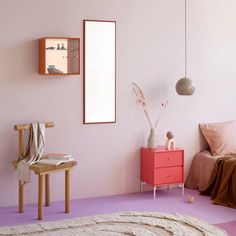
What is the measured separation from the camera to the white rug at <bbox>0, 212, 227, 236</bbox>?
13.8ft

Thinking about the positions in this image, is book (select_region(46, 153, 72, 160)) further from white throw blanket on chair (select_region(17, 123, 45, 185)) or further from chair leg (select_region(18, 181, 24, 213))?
chair leg (select_region(18, 181, 24, 213))

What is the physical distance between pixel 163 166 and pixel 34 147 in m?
1.44

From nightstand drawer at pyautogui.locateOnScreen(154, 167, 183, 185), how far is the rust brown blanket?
327 mm

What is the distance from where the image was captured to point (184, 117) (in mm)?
5957

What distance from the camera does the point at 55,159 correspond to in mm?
4906

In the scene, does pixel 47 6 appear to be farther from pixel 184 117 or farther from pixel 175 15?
pixel 184 117

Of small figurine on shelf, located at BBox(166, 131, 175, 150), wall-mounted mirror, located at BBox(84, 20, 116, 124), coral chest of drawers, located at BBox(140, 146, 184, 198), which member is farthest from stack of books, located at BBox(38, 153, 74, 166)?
small figurine on shelf, located at BBox(166, 131, 175, 150)

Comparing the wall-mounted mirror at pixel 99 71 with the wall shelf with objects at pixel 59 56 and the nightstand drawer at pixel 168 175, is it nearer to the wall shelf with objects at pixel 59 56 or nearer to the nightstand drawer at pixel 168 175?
the wall shelf with objects at pixel 59 56

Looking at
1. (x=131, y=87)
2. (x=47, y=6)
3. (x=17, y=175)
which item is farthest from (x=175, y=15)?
(x=17, y=175)

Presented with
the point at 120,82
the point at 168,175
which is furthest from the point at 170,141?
the point at 120,82

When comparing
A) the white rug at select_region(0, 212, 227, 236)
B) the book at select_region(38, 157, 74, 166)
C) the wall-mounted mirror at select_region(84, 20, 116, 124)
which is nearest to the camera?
the white rug at select_region(0, 212, 227, 236)

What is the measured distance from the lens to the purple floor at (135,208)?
4.66m

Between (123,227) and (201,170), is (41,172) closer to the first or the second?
(123,227)

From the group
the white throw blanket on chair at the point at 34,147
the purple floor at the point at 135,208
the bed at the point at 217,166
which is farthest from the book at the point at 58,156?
the bed at the point at 217,166
